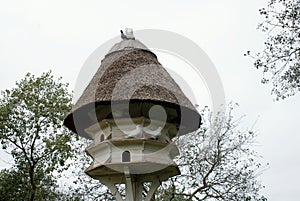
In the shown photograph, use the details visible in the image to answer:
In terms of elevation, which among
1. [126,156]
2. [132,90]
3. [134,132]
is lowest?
[126,156]

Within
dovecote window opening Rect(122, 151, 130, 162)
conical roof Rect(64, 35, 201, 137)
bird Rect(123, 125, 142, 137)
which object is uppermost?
conical roof Rect(64, 35, 201, 137)

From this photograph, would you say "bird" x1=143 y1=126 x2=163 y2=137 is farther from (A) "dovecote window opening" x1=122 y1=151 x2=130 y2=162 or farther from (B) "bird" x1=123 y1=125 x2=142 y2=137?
(A) "dovecote window opening" x1=122 y1=151 x2=130 y2=162

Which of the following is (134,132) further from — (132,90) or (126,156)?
(132,90)

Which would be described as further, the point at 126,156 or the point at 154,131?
the point at 154,131

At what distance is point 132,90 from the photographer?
33.5 ft

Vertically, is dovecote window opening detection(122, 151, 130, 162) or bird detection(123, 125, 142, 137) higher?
bird detection(123, 125, 142, 137)

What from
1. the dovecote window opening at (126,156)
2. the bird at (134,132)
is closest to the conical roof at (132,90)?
the bird at (134,132)

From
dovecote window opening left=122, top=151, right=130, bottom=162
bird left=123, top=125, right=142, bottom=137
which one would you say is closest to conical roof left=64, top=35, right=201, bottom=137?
bird left=123, top=125, right=142, bottom=137

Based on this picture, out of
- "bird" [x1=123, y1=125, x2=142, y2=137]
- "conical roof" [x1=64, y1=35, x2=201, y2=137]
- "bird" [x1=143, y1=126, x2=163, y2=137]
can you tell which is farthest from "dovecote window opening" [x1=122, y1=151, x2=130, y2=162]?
"conical roof" [x1=64, y1=35, x2=201, y2=137]

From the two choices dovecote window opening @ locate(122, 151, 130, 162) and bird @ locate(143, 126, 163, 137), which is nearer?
Answer: dovecote window opening @ locate(122, 151, 130, 162)

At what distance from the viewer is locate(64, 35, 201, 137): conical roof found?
10.2 m

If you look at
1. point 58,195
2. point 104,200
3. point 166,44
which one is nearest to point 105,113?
point 166,44

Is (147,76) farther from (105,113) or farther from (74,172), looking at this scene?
(74,172)

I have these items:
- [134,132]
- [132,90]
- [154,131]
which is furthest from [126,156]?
[132,90]
